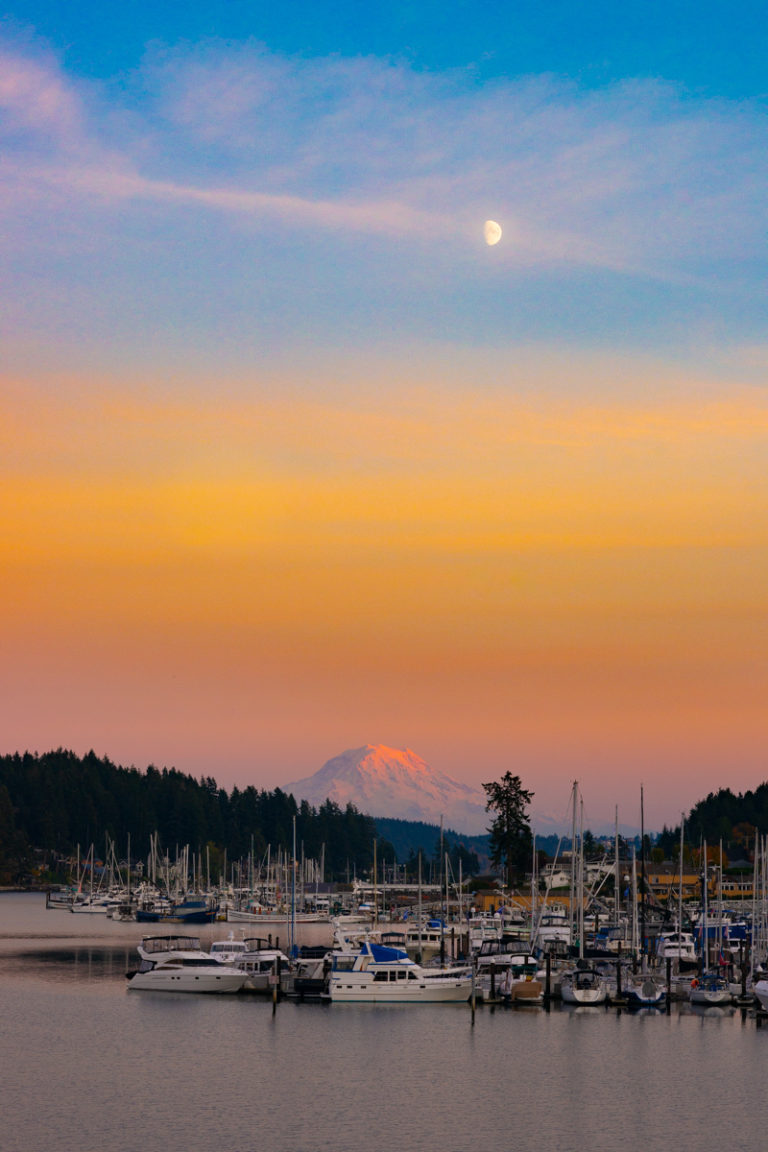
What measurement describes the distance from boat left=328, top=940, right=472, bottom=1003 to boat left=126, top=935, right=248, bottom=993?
1030 cm

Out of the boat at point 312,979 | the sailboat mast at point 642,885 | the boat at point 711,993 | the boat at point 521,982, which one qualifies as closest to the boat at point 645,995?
the boat at point 711,993

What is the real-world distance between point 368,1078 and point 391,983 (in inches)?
866

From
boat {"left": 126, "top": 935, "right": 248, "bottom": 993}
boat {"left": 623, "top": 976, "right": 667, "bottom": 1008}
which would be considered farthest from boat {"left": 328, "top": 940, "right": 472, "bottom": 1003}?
boat {"left": 623, "top": 976, "right": 667, "bottom": 1008}

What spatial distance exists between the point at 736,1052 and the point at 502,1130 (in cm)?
2509

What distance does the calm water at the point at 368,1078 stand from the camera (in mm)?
66438

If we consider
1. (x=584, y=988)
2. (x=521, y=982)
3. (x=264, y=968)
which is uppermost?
(x=584, y=988)

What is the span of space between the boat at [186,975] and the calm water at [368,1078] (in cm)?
126

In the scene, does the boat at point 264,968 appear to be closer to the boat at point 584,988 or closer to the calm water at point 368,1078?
the calm water at point 368,1078

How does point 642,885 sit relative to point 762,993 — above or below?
below

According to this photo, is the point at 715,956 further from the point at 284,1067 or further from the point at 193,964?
the point at 284,1067

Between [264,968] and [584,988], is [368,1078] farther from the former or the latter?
[264,968]

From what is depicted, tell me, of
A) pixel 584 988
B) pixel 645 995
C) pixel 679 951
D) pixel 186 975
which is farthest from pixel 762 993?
pixel 186 975

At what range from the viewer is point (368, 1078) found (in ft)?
262

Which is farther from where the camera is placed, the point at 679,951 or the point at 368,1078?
the point at 679,951
